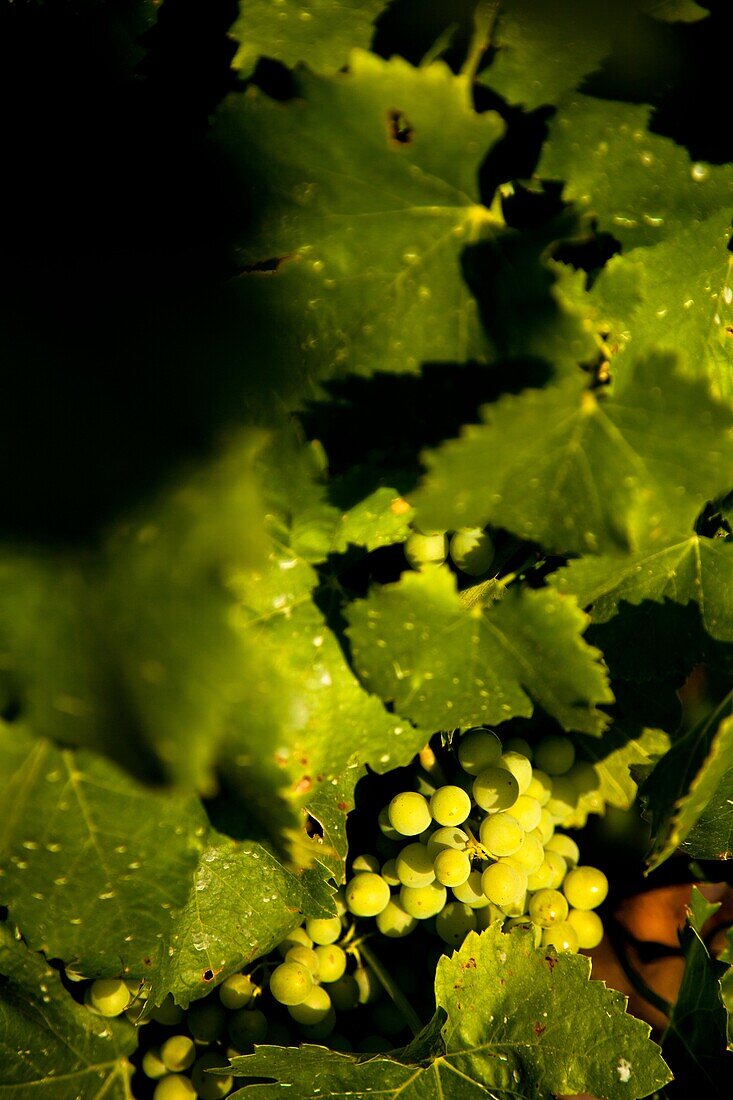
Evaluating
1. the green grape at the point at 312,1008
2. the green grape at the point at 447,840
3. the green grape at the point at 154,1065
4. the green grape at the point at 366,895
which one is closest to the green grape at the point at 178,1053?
the green grape at the point at 154,1065

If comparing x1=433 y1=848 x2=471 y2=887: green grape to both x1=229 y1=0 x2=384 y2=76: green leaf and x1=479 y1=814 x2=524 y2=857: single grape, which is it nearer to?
x1=479 y1=814 x2=524 y2=857: single grape

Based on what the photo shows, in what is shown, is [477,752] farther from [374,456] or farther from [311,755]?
[374,456]

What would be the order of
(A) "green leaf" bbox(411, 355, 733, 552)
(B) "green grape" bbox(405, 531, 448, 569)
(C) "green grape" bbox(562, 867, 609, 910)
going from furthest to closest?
(C) "green grape" bbox(562, 867, 609, 910), (B) "green grape" bbox(405, 531, 448, 569), (A) "green leaf" bbox(411, 355, 733, 552)

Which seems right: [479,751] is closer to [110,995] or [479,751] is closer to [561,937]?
[561,937]

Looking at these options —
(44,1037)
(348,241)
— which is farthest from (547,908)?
(348,241)

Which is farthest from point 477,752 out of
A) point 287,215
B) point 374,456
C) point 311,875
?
point 287,215

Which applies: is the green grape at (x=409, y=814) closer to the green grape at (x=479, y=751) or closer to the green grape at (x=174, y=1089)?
the green grape at (x=479, y=751)

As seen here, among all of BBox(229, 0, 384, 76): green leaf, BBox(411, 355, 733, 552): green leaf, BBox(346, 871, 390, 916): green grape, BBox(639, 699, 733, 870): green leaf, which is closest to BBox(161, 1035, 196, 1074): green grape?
BBox(346, 871, 390, 916): green grape
